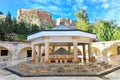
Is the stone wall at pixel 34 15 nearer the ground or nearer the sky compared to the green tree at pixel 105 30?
nearer the sky

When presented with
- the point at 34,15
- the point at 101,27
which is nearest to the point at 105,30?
the point at 101,27

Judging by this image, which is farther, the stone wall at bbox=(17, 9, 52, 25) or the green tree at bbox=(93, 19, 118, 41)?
the stone wall at bbox=(17, 9, 52, 25)

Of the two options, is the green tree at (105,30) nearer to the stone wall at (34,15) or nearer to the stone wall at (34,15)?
the stone wall at (34,15)

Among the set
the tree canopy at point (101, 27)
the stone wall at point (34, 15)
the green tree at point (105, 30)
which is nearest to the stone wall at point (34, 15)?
the stone wall at point (34, 15)

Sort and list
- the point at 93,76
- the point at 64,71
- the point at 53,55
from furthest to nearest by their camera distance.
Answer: the point at 53,55, the point at 64,71, the point at 93,76

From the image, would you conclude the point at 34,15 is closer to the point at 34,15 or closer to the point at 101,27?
the point at 34,15

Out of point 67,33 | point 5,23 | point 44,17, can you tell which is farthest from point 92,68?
point 44,17

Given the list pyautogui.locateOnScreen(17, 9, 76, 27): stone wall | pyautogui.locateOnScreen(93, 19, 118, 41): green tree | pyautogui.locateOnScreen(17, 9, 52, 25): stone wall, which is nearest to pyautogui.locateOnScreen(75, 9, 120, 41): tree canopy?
pyautogui.locateOnScreen(93, 19, 118, 41): green tree

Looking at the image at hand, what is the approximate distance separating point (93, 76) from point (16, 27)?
31892mm

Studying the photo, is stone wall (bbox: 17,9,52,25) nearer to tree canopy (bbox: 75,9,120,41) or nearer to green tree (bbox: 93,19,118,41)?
tree canopy (bbox: 75,9,120,41)

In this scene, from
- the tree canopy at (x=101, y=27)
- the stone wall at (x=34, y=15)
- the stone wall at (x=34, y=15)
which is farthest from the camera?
the stone wall at (x=34, y=15)

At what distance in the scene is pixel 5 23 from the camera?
34.1 m

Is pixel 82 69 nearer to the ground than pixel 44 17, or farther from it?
nearer to the ground

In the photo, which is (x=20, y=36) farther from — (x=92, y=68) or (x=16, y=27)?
(x=92, y=68)
